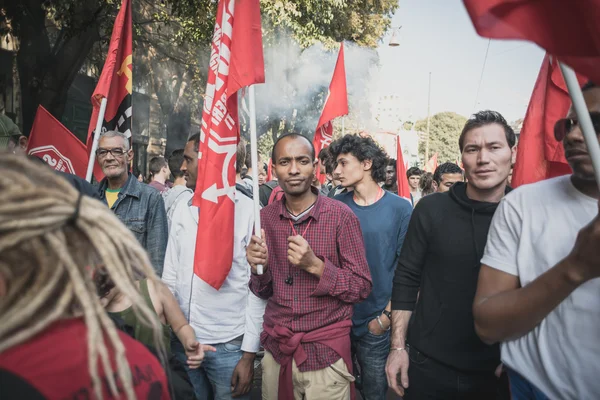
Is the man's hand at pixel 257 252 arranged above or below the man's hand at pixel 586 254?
below

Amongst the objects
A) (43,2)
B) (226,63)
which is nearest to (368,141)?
(226,63)

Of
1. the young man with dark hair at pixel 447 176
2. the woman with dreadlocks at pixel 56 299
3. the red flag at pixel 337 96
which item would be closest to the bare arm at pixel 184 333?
the woman with dreadlocks at pixel 56 299

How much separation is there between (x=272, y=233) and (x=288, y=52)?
52.2 feet

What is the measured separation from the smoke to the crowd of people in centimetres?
1374

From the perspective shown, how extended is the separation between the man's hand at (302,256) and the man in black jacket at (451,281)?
525mm

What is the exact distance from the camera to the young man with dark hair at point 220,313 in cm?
293

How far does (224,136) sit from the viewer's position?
122 inches

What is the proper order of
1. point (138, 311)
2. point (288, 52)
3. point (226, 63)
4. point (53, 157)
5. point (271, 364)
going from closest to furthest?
point (138, 311) < point (271, 364) < point (226, 63) < point (53, 157) < point (288, 52)

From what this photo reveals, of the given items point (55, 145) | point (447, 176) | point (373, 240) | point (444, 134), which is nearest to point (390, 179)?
point (447, 176)

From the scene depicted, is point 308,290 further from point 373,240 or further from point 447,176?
point 447,176

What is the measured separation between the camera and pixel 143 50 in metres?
15.4

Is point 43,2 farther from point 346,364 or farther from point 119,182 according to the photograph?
point 346,364

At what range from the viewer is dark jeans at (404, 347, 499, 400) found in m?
2.38

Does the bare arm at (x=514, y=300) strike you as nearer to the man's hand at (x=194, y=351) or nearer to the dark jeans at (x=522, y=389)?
the dark jeans at (x=522, y=389)
